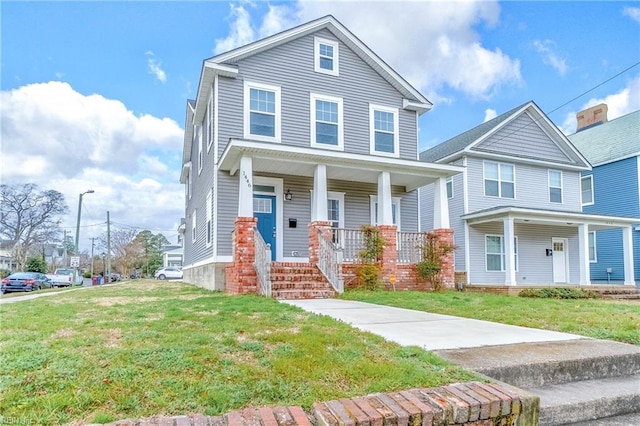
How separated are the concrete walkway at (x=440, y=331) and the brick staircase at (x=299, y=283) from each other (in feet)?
9.19

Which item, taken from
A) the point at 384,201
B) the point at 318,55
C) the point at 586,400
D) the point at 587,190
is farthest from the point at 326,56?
the point at 587,190

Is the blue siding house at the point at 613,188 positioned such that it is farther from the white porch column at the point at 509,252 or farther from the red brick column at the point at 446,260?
the red brick column at the point at 446,260

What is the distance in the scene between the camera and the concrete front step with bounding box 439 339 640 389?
297cm

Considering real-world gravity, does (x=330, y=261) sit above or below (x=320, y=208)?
below

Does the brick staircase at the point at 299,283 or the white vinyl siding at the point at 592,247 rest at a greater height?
the white vinyl siding at the point at 592,247

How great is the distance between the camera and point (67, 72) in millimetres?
15578

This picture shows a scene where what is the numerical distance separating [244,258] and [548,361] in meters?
7.21

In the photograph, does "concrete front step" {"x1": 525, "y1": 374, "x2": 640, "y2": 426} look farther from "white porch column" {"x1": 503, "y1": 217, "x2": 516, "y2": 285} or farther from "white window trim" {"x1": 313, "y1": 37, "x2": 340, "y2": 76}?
"white window trim" {"x1": 313, "y1": 37, "x2": 340, "y2": 76}

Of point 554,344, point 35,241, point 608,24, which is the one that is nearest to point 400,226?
point 608,24

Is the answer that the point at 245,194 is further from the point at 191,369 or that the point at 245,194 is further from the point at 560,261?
the point at 560,261

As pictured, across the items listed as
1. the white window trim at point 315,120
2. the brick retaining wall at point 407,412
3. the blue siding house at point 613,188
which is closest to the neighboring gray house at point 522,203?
the blue siding house at point 613,188

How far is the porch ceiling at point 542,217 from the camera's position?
47.2 ft

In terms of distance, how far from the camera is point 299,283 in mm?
9352

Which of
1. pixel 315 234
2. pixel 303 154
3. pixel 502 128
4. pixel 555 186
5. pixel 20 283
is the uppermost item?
pixel 502 128
